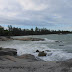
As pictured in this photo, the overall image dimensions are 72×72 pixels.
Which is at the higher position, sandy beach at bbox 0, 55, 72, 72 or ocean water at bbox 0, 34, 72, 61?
sandy beach at bbox 0, 55, 72, 72

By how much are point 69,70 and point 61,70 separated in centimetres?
47

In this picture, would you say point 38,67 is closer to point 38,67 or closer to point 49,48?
point 38,67

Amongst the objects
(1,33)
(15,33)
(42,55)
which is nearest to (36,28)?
(15,33)

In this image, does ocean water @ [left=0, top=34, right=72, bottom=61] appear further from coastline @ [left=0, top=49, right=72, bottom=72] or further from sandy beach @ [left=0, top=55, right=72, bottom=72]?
sandy beach @ [left=0, top=55, right=72, bottom=72]

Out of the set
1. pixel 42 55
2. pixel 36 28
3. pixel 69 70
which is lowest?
pixel 42 55

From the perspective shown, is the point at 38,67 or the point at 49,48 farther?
the point at 49,48

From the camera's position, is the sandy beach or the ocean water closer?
the sandy beach

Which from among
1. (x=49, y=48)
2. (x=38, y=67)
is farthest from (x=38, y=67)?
(x=49, y=48)

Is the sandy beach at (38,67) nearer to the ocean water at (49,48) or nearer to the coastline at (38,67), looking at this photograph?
the coastline at (38,67)

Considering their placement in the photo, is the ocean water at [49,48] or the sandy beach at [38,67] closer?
the sandy beach at [38,67]

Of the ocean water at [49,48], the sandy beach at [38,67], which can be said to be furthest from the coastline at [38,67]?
the ocean water at [49,48]

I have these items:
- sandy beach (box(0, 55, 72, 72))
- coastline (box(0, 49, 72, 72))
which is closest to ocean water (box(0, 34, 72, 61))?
coastline (box(0, 49, 72, 72))

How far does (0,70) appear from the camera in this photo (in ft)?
19.3

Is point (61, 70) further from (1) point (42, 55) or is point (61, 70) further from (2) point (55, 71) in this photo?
(1) point (42, 55)
